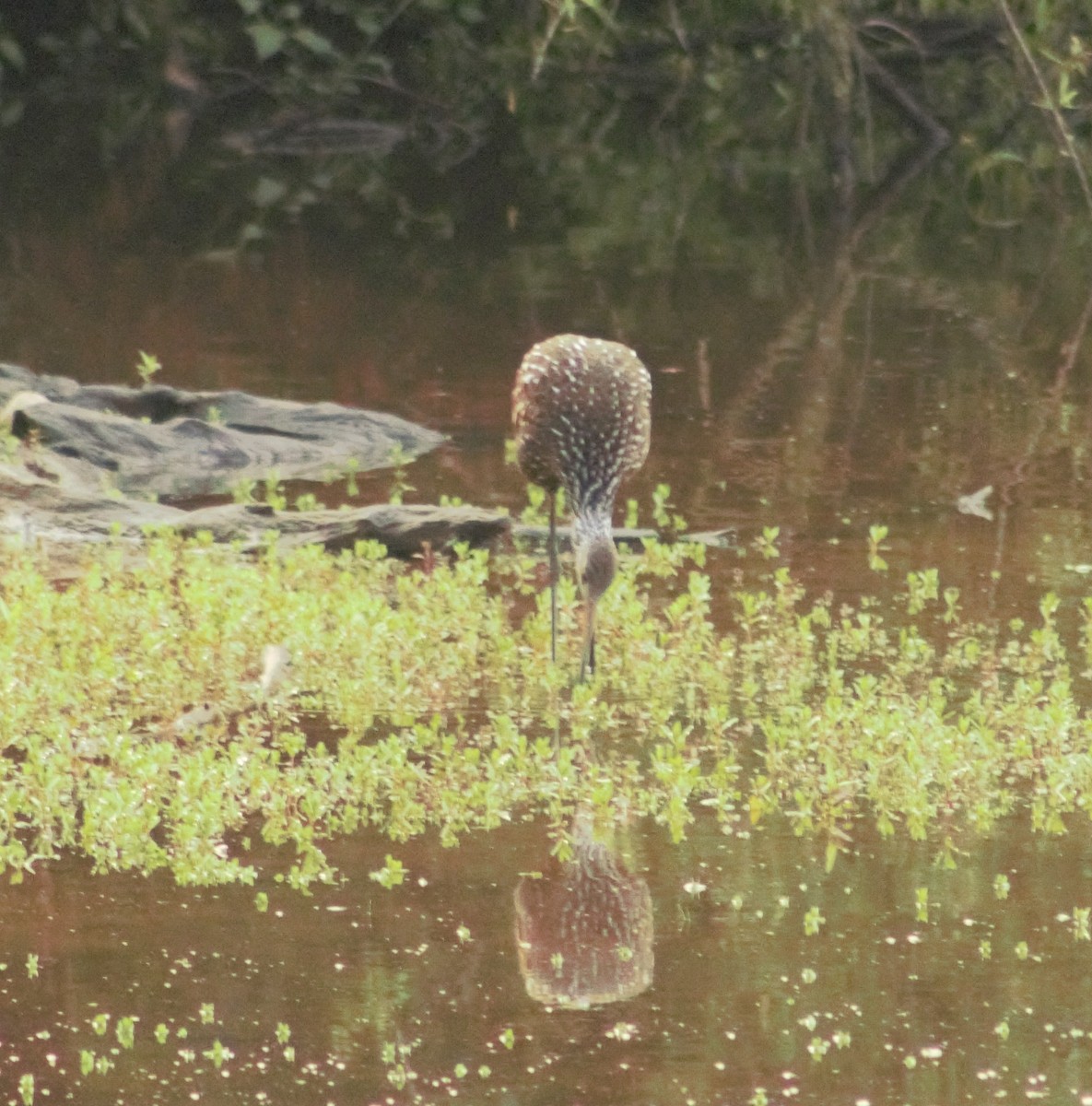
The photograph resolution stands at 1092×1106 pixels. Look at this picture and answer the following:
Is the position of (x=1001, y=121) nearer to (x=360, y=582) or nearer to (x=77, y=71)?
(x=77, y=71)

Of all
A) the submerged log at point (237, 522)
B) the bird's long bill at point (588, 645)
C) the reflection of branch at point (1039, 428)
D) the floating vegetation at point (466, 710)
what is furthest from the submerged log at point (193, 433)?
the bird's long bill at point (588, 645)

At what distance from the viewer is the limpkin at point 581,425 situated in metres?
9.59

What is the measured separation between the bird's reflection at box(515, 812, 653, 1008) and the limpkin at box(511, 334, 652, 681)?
2255mm

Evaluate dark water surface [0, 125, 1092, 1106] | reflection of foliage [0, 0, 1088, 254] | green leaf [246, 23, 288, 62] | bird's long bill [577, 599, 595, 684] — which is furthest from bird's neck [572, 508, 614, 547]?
green leaf [246, 23, 288, 62]

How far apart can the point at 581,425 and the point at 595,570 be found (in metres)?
0.97

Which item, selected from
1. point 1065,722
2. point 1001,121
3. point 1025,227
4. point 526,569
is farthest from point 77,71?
point 1065,722

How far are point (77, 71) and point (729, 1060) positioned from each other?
3040 cm

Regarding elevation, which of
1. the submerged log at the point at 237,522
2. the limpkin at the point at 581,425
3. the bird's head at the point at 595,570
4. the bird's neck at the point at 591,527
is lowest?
the submerged log at the point at 237,522

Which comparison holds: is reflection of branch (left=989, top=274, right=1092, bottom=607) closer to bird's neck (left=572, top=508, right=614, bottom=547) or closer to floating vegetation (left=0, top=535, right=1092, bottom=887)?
floating vegetation (left=0, top=535, right=1092, bottom=887)

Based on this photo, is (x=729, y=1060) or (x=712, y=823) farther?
(x=712, y=823)

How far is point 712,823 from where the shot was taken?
293 inches

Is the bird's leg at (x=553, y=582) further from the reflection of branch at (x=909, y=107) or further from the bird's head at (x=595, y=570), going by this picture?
the reflection of branch at (x=909, y=107)

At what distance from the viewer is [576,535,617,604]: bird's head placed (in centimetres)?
891

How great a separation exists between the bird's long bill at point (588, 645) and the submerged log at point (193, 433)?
385 centimetres
